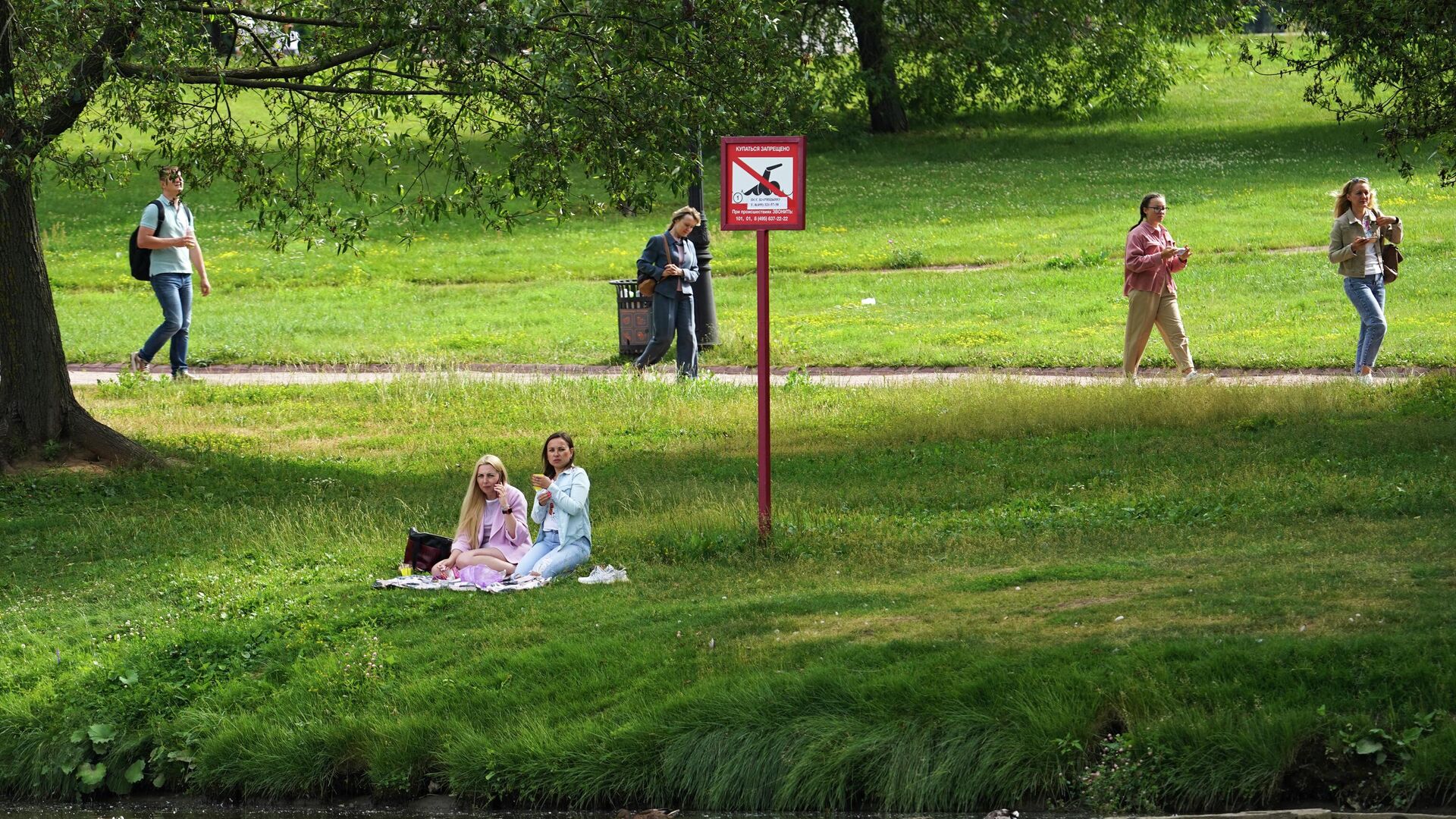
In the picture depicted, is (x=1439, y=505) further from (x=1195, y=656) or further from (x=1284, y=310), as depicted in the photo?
(x=1284, y=310)

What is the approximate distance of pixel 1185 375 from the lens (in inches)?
627

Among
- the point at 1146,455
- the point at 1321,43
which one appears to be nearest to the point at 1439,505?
the point at 1146,455

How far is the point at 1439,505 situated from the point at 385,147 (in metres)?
8.86

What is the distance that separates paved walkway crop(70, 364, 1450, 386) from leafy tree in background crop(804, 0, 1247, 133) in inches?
488

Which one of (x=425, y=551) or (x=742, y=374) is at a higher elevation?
(x=742, y=374)

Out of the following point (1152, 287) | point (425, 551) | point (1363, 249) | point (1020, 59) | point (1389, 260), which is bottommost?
point (425, 551)

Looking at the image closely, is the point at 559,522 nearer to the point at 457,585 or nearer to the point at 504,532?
the point at 504,532

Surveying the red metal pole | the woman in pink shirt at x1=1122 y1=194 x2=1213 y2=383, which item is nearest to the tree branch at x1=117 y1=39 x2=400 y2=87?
the red metal pole

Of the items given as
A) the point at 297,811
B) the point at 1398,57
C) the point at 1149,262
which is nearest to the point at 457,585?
the point at 297,811

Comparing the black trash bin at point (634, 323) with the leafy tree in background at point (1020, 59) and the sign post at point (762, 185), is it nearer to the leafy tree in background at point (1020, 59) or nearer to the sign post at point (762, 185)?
the sign post at point (762, 185)

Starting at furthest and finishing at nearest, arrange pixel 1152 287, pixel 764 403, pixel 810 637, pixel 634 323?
pixel 634 323 < pixel 1152 287 < pixel 764 403 < pixel 810 637

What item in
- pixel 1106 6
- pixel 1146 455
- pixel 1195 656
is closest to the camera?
pixel 1195 656

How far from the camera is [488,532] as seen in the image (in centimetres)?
966

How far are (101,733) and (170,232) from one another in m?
9.85
